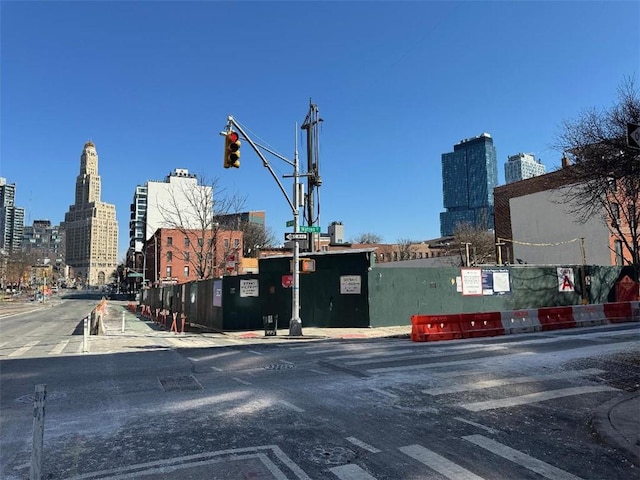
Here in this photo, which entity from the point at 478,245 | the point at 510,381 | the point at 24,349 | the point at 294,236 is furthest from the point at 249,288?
the point at 478,245

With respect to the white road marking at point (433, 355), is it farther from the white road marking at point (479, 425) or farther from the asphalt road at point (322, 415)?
the white road marking at point (479, 425)

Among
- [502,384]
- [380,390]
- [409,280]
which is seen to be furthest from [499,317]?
[380,390]

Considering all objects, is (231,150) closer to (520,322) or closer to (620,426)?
(520,322)

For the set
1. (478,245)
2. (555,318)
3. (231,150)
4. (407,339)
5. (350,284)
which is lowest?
(407,339)

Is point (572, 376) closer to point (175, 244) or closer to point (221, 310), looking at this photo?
point (221, 310)

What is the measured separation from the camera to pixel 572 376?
9.63 meters

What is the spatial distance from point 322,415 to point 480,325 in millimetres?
12295

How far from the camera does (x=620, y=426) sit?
6246 mm

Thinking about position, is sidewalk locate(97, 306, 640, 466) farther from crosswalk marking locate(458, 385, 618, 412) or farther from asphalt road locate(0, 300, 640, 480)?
crosswalk marking locate(458, 385, 618, 412)

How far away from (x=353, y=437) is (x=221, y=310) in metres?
17.0

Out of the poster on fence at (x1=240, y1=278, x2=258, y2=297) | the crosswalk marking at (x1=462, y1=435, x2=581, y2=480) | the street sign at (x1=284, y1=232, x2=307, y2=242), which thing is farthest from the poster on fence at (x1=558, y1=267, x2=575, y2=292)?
the crosswalk marking at (x1=462, y1=435, x2=581, y2=480)

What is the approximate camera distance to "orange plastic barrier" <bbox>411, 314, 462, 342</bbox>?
53.7 feet

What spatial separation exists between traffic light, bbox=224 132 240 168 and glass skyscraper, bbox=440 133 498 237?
346 ft

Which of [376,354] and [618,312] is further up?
[618,312]
